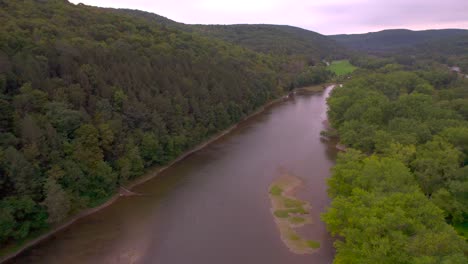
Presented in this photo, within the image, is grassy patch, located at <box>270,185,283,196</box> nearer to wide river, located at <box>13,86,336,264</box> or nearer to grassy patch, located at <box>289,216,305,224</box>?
wide river, located at <box>13,86,336,264</box>

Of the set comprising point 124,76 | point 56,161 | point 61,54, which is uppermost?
point 61,54

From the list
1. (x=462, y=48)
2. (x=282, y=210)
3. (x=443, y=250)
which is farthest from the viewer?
(x=462, y=48)

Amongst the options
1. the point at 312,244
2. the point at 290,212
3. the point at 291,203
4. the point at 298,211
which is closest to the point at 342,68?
the point at 291,203

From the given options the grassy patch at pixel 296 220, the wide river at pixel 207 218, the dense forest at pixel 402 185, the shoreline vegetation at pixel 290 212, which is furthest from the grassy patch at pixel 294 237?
the dense forest at pixel 402 185

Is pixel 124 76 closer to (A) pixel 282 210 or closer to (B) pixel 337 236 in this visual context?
(A) pixel 282 210

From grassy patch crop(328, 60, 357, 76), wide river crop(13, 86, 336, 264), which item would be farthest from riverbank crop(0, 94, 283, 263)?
grassy patch crop(328, 60, 357, 76)

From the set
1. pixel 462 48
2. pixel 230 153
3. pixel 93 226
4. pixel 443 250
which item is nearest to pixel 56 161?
pixel 93 226

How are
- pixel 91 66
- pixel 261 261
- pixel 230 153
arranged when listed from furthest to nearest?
pixel 230 153 → pixel 91 66 → pixel 261 261
